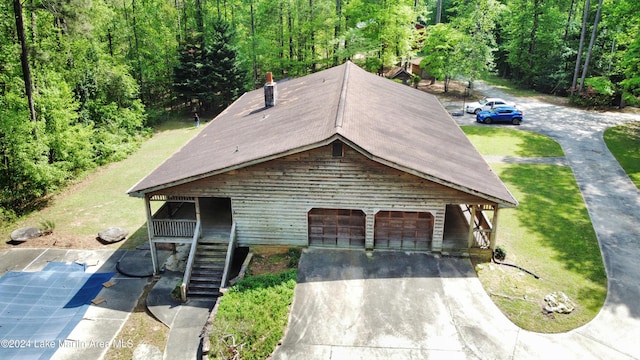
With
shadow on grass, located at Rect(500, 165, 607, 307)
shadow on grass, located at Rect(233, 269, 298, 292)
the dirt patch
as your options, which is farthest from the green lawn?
shadow on grass, located at Rect(500, 165, 607, 307)

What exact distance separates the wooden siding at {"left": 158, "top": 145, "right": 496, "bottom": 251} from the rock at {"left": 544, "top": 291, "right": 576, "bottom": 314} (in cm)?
381

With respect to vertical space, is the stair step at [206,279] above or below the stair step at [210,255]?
below

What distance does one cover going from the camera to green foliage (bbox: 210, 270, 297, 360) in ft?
40.0

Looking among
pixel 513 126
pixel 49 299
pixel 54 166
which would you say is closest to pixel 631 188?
pixel 513 126

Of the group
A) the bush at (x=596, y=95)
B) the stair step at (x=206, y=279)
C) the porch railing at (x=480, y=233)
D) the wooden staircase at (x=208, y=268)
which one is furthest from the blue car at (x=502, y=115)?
the stair step at (x=206, y=279)

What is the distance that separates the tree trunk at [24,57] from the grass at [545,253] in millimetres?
24040

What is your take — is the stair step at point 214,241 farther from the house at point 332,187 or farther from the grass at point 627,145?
the grass at point 627,145

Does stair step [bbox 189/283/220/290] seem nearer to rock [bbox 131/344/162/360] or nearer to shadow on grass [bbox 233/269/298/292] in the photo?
shadow on grass [bbox 233/269/298/292]

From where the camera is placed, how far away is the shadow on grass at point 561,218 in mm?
16923

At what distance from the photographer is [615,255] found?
1781 centimetres

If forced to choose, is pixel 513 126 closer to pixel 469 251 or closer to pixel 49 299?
pixel 469 251

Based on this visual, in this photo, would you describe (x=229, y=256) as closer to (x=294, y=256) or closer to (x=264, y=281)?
(x=264, y=281)

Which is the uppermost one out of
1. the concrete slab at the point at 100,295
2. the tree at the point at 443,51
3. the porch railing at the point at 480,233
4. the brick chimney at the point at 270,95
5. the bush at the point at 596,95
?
the tree at the point at 443,51

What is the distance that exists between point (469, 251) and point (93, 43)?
1206 inches
